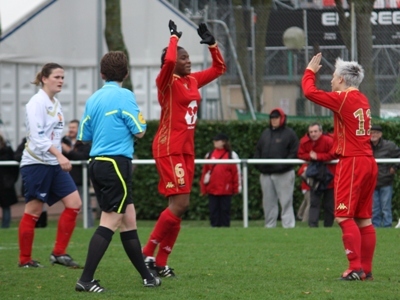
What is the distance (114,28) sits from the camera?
20.3 metres

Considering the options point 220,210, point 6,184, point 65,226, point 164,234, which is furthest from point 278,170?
point 164,234

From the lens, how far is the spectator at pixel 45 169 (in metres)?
9.86

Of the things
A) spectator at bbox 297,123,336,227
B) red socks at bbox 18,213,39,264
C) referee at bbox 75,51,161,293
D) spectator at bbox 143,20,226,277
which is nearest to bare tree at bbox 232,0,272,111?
spectator at bbox 297,123,336,227

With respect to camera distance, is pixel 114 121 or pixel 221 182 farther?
pixel 221 182

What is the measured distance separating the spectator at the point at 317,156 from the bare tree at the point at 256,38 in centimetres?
396

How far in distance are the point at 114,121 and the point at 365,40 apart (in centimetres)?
1196

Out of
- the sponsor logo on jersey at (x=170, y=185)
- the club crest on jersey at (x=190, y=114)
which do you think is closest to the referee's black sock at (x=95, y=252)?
the sponsor logo on jersey at (x=170, y=185)

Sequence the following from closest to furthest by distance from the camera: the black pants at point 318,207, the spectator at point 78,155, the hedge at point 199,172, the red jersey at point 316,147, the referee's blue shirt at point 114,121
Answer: the referee's blue shirt at point 114,121, the red jersey at point 316,147, the black pants at point 318,207, the spectator at point 78,155, the hedge at point 199,172

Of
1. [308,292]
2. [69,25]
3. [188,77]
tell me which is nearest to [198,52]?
[69,25]

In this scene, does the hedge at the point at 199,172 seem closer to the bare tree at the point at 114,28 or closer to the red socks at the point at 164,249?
the bare tree at the point at 114,28

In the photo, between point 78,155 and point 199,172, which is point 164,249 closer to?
point 78,155

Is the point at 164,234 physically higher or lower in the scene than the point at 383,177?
lower

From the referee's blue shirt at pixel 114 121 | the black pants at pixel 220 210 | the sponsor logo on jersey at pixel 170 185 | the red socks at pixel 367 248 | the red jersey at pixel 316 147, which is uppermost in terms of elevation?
the referee's blue shirt at pixel 114 121

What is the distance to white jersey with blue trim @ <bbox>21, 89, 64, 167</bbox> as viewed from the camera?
387 inches
